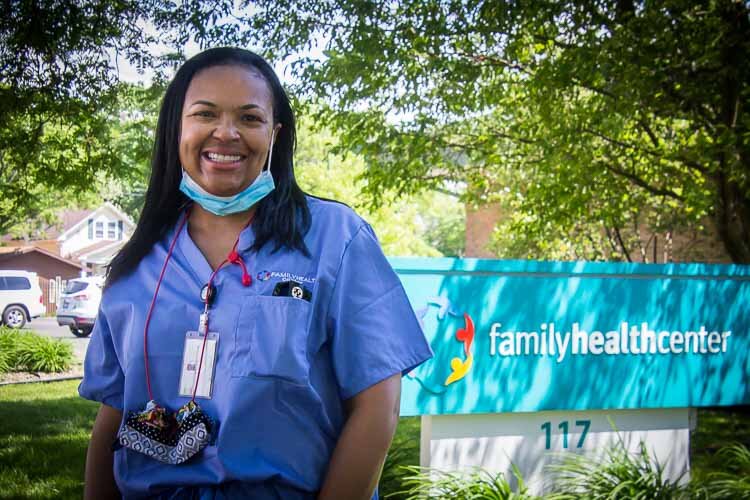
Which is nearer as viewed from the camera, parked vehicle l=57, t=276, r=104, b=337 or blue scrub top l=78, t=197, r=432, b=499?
blue scrub top l=78, t=197, r=432, b=499

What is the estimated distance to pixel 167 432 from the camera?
64.1 inches

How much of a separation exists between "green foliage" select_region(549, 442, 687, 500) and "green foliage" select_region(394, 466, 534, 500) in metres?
0.27

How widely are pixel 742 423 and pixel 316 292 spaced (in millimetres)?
6120

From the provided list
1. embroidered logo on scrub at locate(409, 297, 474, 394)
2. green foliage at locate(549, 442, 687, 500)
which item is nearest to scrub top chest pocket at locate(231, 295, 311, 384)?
embroidered logo on scrub at locate(409, 297, 474, 394)

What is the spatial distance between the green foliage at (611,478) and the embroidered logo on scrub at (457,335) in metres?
0.72

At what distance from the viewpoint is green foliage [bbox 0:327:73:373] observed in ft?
11.0

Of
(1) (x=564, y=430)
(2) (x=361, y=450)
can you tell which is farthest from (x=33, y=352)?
(1) (x=564, y=430)

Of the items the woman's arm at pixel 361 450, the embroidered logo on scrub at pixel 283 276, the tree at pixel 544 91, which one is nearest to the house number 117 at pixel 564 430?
the tree at pixel 544 91

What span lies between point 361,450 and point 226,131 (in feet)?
2.51

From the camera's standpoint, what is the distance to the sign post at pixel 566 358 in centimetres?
383

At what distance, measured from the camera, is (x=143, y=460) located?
170 centimetres

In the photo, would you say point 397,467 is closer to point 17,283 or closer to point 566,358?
point 566,358

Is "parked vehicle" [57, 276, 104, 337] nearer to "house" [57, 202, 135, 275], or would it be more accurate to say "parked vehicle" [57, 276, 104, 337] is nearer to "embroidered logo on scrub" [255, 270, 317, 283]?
"house" [57, 202, 135, 275]

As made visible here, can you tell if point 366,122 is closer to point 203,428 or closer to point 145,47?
point 145,47
